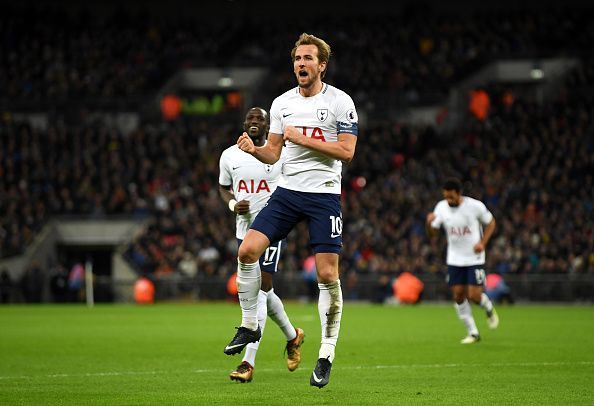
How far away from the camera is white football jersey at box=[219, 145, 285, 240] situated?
12438 mm

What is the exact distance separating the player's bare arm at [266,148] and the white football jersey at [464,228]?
840 cm

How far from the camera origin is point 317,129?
10008 millimetres

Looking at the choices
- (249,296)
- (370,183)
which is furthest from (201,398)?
(370,183)

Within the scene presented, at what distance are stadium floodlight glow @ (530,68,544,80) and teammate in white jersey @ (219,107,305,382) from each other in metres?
38.2

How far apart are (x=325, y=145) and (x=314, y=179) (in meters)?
0.42

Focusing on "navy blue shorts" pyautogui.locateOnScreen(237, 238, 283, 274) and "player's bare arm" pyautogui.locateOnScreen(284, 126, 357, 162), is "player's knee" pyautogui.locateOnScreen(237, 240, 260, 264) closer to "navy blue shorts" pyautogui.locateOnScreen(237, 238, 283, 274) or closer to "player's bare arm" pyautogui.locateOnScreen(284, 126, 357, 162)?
"player's bare arm" pyautogui.locateOnScreen(284, 126, 357, 162)

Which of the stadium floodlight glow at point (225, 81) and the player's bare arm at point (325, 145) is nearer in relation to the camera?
the player's bare arm at point (325, 145)

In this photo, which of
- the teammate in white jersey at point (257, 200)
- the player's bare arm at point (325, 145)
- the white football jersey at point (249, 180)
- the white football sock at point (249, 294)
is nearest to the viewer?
the player's bare arm at point (325, 145)

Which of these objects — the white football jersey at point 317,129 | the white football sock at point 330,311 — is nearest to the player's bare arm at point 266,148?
the white football jersey at point 317,129

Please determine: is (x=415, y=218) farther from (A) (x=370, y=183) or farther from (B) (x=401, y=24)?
(B) (x=401, y=24)

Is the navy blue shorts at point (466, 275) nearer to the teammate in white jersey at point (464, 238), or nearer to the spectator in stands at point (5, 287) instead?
the teammate in white jersey at point (464, 238)

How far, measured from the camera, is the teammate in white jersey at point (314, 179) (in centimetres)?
991

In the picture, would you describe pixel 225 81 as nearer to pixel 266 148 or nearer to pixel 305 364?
pixel 305 364

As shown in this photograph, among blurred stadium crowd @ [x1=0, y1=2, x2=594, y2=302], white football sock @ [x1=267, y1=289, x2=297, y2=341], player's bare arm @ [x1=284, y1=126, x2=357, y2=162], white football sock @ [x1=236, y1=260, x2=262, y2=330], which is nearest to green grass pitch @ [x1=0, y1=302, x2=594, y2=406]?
white football sock @ [x1=267, y1=289, x2=297, y2=341]
